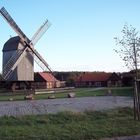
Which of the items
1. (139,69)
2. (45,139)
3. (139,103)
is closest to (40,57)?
(139,69)

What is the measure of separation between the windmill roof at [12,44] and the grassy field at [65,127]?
47.8 m

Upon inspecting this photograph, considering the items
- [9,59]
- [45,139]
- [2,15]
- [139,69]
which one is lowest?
[45,139]

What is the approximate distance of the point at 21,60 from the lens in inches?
2477

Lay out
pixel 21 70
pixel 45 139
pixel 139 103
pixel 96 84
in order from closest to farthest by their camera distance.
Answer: pixel 45 139 → pixel 139 103 → pixel 21 70 → pixel 96 84

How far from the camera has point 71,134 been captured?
39.5ft

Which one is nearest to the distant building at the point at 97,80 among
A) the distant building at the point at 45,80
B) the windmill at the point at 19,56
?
the distant building at the point at 45,80

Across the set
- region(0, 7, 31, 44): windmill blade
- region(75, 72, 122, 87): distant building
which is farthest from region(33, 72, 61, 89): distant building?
region(0, 7, 31, 44): windmill blade

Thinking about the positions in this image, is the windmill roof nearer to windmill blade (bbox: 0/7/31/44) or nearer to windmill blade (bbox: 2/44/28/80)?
windmill blade (bbox: 0/7/31/44)

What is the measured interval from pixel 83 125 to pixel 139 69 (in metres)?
7.30

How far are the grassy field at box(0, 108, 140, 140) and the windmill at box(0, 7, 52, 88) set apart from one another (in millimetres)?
45775

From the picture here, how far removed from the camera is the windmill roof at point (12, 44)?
63.5 metres

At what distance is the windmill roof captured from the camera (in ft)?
208

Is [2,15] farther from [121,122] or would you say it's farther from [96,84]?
[96,84]

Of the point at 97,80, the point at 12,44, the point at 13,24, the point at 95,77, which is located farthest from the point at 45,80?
the point at 13,24
